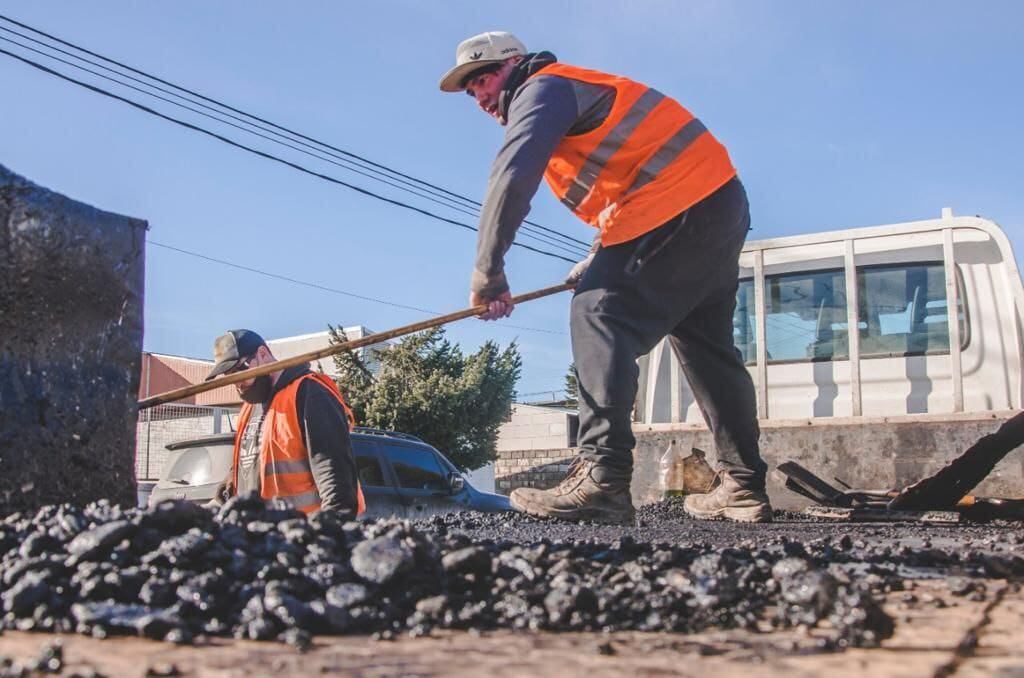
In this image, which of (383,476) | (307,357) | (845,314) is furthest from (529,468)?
(307,357)

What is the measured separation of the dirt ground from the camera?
1.41m

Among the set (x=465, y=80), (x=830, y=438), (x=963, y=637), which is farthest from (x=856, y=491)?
(x=963, y=637)

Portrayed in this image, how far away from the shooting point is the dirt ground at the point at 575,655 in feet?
4.64

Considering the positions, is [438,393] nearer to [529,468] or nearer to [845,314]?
[529,468]

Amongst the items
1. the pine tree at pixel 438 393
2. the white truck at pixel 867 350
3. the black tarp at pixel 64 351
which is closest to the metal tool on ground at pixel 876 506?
the white truck at pixel 867 350

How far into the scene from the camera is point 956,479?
16.5 feet

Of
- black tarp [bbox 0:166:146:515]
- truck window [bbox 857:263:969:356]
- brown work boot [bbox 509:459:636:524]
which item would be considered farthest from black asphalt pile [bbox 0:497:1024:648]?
truck window [bbox 857:263:969:356]

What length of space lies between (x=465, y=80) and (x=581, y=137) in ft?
1.91

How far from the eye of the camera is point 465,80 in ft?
12.9

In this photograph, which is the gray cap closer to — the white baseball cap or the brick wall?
the white baseball cap

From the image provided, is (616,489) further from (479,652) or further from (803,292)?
(803,292)

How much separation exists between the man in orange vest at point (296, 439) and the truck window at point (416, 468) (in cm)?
352

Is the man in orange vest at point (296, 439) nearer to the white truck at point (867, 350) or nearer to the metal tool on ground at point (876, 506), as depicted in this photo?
the metal tool on ground at point (876, 506)

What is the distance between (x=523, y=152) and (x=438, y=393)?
1831 centimetres
